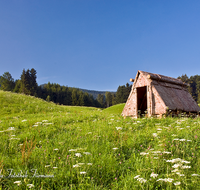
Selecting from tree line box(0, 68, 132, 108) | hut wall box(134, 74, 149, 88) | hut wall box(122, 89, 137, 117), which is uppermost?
tree line box(0, 68, 132, 108)

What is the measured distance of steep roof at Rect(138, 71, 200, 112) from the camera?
44.3 feet

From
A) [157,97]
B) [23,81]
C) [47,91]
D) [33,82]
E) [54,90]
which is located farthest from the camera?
[54,90]

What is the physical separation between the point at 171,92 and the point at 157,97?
288 cm

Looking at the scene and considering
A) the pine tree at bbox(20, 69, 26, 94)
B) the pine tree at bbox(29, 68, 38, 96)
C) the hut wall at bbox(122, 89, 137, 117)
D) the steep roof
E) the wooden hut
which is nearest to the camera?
the wooden hut

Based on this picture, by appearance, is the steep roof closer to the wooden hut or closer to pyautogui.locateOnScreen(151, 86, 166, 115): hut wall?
the wooden hut

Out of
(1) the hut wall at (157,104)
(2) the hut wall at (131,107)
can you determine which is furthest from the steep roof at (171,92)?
(2) the hut wall at (131,107)

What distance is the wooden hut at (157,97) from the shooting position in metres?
13.1

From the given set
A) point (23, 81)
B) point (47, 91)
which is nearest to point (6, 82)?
point (23, 81)

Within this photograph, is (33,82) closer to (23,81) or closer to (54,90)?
(23,81)

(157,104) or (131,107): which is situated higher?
(157,104)

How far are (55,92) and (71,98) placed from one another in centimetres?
1050

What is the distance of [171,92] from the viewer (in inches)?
595

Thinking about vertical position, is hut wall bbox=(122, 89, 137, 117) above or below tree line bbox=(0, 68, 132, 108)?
below

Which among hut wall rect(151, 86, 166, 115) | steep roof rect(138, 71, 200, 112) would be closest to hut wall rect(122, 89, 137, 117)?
hut wall rect(151, 86, 166, 115)
